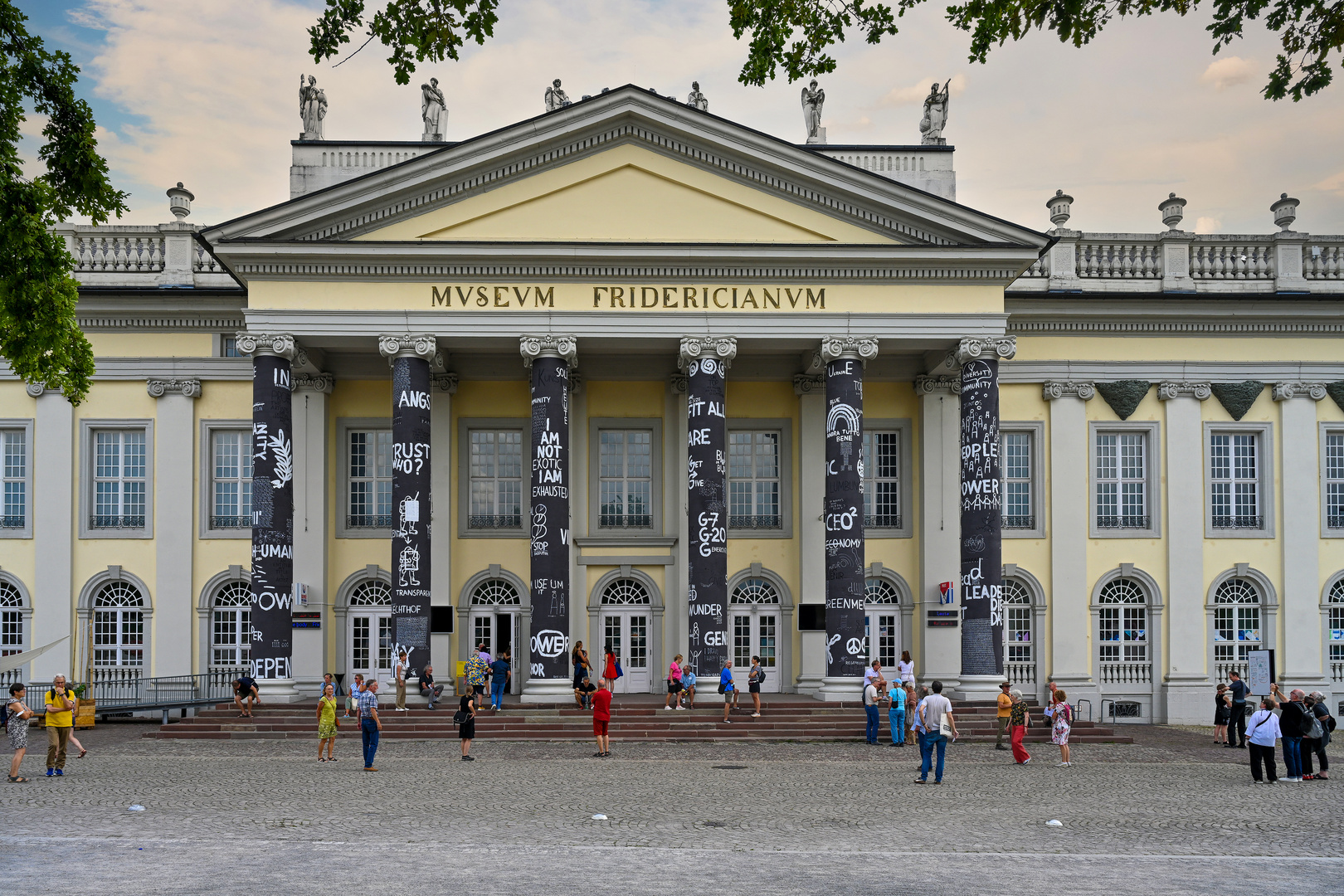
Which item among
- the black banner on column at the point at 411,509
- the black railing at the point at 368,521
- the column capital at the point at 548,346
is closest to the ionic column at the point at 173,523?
the black railing at the point at 368,521

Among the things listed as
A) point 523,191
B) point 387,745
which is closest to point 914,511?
point 523,191

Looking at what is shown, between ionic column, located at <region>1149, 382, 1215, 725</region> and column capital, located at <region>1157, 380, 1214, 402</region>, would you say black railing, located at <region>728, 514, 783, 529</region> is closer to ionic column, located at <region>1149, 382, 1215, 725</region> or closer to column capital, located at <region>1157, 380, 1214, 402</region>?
ionic column, located at <region>1149, 382, 1215, 725</region>

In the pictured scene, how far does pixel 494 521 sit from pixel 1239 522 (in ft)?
67.0

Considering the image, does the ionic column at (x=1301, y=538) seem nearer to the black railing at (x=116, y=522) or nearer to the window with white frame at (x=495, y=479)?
the window with white frame at (x=495, y=479)

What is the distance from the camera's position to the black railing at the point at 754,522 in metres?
32.4

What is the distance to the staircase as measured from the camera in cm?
2556

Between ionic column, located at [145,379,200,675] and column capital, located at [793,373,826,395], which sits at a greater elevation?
column capital, located at [793,373,826,395]

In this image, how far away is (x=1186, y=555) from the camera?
1266 inches

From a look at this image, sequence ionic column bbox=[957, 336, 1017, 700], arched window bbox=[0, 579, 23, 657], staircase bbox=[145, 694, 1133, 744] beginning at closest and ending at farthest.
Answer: staircase bbox=[145, 694, 1133, 744], ionic column bbox=[957, 336, 1017, 700], arched window bbox=[0, 579, 23, 657]

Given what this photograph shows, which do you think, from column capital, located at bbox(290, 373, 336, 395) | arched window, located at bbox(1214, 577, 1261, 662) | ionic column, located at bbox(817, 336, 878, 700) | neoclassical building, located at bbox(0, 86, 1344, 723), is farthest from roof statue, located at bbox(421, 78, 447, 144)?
arched window, located at bbox(1214, 577, 1261, 662)

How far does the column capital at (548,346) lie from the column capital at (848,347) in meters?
6.12

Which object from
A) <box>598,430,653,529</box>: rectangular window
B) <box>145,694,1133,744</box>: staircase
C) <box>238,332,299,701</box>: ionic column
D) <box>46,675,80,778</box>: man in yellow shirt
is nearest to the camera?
<box>46,675,80,778</box>: man in yellow shirt

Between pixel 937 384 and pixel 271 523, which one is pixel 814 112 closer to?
pixel 937 384

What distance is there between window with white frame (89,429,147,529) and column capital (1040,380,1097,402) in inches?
964
